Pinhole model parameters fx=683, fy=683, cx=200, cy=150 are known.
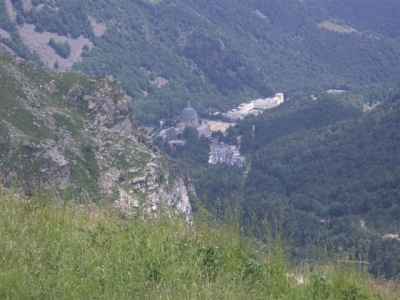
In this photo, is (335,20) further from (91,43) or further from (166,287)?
(166,287)

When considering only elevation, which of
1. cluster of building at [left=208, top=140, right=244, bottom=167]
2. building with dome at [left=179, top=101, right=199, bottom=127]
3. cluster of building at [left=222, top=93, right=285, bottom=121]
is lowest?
cluster of building at [left=222, top=93, right=285, bottom=121]

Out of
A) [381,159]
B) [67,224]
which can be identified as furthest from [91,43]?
[67,224]

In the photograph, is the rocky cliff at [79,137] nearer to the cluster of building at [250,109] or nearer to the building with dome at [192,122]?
the building with dome at [192,122]

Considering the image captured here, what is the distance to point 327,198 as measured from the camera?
3722 cm

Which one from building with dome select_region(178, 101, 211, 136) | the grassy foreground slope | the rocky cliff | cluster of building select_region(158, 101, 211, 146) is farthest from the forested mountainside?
the grassy foreground slope

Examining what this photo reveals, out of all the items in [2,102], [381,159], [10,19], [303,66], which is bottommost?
[303,66]

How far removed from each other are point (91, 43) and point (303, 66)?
39.5m

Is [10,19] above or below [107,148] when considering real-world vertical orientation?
below

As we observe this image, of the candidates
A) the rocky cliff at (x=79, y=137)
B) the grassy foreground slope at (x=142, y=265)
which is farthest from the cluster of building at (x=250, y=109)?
the grassy foreground slope at (x=142, y=265)

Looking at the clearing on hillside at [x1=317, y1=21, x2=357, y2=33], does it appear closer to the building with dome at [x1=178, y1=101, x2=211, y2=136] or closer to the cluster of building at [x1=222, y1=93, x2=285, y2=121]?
the cluster of building at [x1=222, y1=93, x2=285, y2=121]

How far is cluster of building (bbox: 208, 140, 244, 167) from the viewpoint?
53.3 metres

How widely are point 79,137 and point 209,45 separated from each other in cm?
7774

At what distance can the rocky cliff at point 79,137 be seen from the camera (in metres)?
19.9

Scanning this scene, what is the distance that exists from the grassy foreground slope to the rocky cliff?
1168 centimetres
